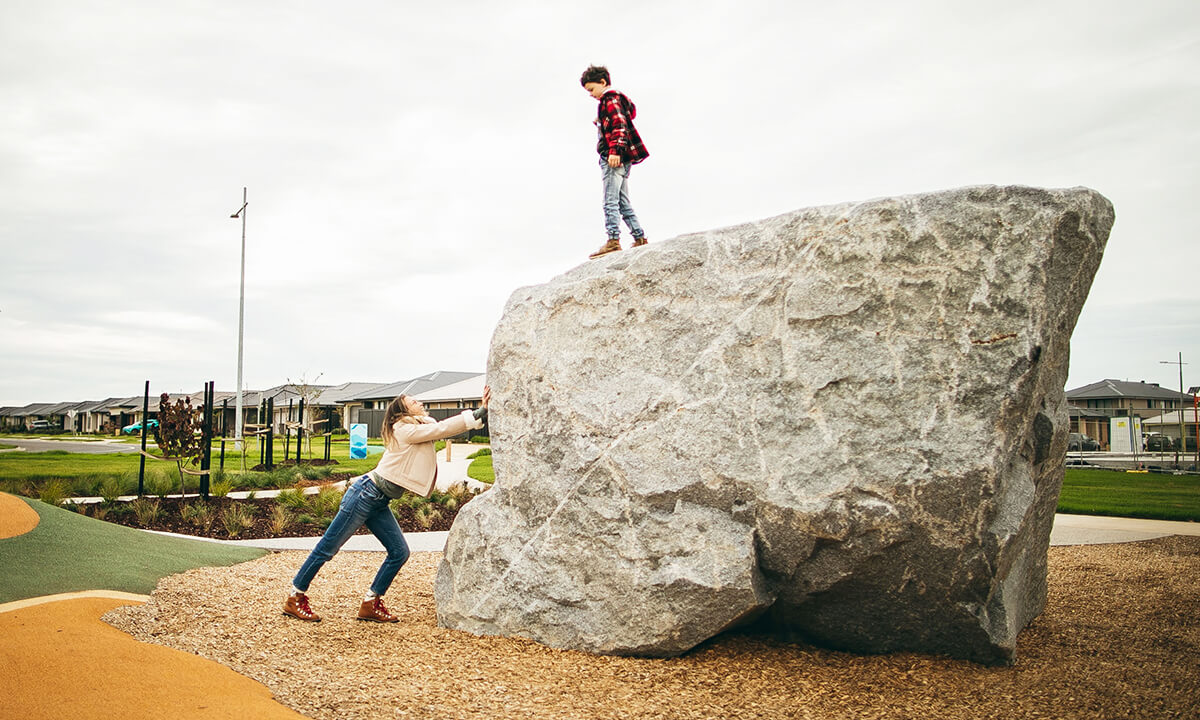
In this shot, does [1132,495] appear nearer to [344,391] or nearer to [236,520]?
[236,520]

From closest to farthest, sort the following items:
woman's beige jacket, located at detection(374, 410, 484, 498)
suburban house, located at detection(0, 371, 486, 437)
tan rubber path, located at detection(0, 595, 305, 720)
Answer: tan rubber path, located at detection(0, 595, 305, 720), woman's beige jacket, located at detection(374, 410, 484, 498), suburban house, located at detection(0, 371, 486, 437)

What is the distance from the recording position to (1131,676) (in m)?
4.51

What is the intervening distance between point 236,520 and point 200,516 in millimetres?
796

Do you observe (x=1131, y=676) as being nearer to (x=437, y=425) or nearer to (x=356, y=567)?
(x=437, y=425)

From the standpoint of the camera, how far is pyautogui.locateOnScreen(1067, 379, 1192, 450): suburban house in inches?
1778

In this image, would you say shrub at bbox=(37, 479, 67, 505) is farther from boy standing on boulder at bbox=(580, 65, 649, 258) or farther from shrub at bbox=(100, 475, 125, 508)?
boy standing on boulder at bbox=(580, 65, 649, 258)

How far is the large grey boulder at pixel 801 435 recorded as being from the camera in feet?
13.6

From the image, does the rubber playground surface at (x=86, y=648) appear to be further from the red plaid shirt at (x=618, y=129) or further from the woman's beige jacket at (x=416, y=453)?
the red plaid shirt at (x=618, y=129)

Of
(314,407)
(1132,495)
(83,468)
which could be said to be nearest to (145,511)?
(83,468)

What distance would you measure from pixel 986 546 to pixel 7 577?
23.7ft

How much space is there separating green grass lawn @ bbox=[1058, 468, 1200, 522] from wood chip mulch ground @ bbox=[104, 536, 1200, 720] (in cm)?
583

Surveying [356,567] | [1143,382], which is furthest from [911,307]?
[1143,382]

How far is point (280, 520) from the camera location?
10852mm

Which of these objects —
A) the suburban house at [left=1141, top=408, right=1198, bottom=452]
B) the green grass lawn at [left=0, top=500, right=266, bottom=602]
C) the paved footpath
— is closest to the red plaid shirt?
the paved footpath
